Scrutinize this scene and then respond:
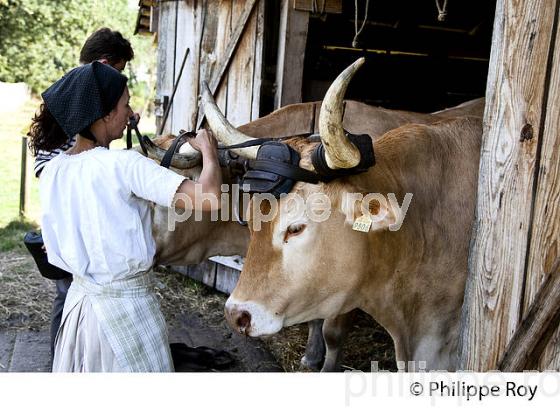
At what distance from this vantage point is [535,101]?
2416 millimetres

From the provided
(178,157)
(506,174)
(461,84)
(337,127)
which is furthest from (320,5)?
(461,84)

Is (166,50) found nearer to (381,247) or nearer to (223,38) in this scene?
(223,38)

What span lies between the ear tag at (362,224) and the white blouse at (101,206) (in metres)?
0.88

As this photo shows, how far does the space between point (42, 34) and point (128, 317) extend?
2477cm

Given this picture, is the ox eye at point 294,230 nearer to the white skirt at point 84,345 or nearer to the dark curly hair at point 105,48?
the white skirt at point 84,345

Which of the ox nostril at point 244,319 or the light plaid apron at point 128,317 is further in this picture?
the ox nostril at point 244,319

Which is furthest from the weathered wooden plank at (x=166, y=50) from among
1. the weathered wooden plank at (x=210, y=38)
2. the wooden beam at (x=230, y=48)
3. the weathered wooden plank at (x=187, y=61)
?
the wooden beam at (x=230, y=48)

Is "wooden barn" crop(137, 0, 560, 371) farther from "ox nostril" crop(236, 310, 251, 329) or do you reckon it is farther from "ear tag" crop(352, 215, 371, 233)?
"ox nostril" crop(236, 310, 251, 329)

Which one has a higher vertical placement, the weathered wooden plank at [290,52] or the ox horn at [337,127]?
the weathered wooden plank at [290,52]

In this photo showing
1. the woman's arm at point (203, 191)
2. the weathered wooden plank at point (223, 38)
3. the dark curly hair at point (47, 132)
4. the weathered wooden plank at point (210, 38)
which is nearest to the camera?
the woman's arm at point (203, 191)

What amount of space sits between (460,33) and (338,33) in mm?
2115

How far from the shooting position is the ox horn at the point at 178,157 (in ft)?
12.9

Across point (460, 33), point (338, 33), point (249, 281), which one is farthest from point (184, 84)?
point (460, 33)

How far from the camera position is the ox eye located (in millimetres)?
2961
